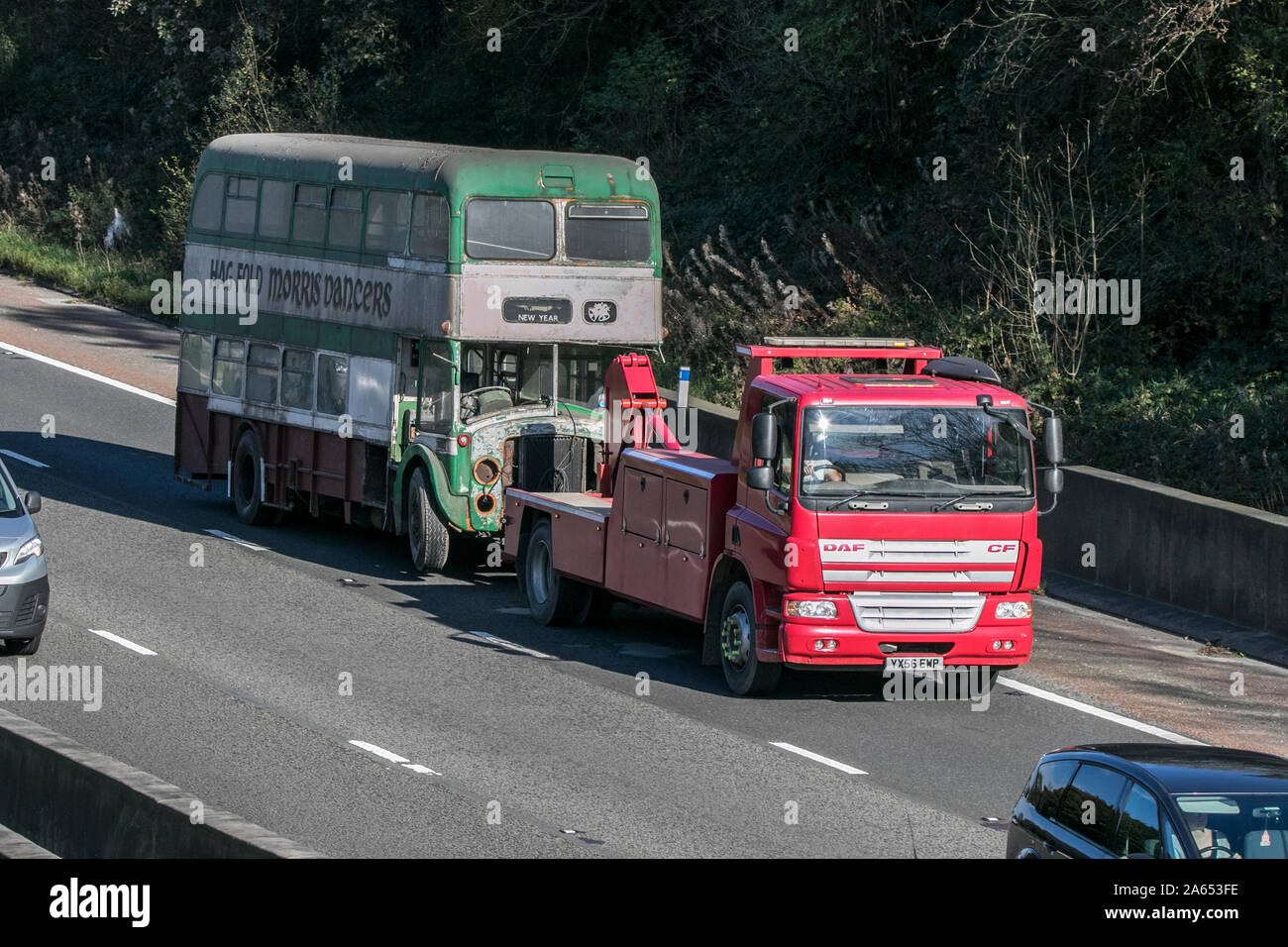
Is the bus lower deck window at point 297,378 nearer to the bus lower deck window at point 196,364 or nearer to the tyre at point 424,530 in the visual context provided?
the bus lower deck window at point 196,364

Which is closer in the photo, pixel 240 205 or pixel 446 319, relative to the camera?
pixel 446 319

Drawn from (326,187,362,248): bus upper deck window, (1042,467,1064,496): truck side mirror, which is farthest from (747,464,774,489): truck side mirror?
(326,187,362,248): bus upper deck window

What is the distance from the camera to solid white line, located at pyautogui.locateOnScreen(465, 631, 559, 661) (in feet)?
55.6

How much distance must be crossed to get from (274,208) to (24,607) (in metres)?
8.25

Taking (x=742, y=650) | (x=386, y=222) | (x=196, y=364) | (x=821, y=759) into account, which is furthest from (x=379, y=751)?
(x=196, y=364)

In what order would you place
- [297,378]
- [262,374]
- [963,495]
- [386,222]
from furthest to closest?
[262,374] < [297,378] < [386,222] < [963,495]

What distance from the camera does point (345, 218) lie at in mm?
21453

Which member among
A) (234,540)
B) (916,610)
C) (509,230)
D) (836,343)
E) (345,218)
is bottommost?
(234,540)

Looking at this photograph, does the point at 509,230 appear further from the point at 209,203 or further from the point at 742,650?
the point at 742,650

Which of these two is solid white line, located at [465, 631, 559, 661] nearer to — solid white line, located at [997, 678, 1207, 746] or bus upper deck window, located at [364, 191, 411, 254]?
solid white line, located at [997, 678, 1207, 746]

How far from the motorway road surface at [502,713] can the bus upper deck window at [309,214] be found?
347 cm

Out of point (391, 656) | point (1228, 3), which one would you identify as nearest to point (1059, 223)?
point (1228, 3)
